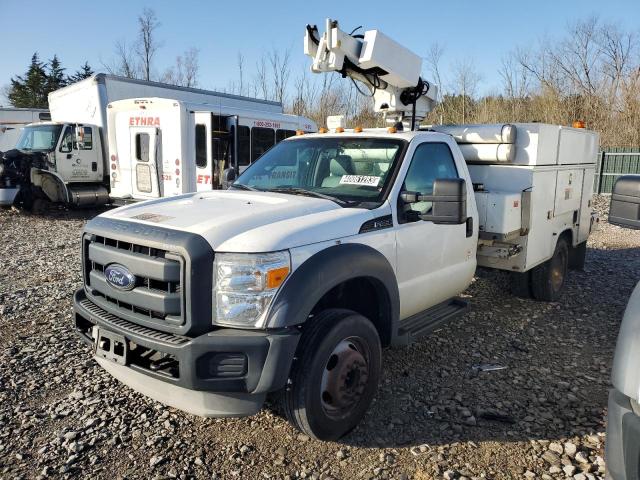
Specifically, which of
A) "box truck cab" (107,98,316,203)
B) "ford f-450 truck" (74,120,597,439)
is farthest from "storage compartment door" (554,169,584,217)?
"box truck cab" (107,98,316,203)

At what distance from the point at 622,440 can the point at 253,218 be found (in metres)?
2.17

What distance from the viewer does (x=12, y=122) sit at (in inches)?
1003

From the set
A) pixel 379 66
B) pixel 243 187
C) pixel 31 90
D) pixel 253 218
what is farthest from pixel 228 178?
pixel 31 90

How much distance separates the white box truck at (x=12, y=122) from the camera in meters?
24.0

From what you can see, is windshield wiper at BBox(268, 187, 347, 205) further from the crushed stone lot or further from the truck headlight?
the crushed stone lot

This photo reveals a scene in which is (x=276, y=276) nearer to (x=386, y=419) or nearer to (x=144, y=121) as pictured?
(x=386, y=419)

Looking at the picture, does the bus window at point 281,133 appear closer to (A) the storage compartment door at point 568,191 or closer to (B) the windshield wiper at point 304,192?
(A) the storage compartment door at point 568,191

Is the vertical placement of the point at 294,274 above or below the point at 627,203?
below

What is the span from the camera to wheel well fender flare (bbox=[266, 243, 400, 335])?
2.80 m

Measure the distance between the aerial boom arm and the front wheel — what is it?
276cm

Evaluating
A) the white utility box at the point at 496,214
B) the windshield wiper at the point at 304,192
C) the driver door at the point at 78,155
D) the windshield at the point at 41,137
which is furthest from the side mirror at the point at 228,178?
the windshield at the point at 41,137

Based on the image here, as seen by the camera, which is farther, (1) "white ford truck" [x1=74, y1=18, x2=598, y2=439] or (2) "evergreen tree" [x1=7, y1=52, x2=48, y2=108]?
(2) "evergreen tree" [x1=7, y1=52, x2=48, y2=108]

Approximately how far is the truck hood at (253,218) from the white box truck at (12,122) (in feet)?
80.0

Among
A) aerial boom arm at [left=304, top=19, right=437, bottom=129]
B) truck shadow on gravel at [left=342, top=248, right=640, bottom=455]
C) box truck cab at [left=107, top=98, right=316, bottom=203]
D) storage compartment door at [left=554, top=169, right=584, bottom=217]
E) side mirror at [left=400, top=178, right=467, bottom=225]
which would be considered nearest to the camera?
side mirror at [left=400, top=178, right=467, bottom=225]
